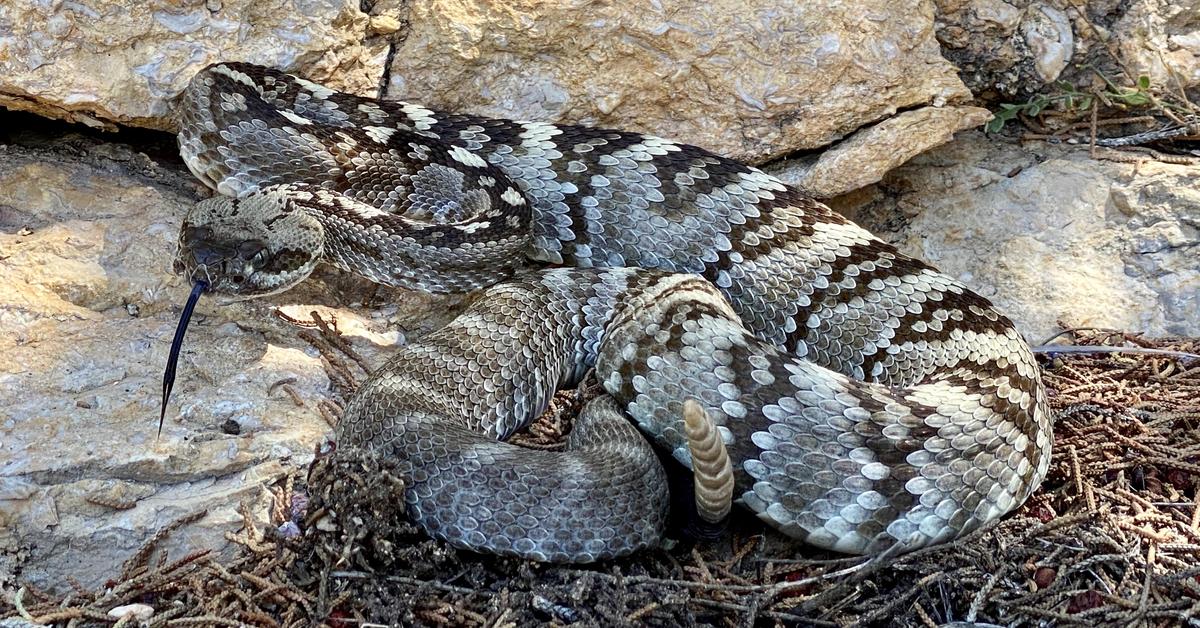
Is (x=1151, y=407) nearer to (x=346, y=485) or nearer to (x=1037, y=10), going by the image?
(x=1037, y=10)

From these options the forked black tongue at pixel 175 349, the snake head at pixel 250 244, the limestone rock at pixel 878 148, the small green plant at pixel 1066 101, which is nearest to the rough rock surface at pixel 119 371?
the forked black tongue at pixel 175 349

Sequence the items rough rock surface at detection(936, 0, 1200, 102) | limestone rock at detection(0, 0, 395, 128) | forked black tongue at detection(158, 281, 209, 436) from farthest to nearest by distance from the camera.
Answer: rough rock surface at detection(936, 0, 1200, 102) < limestone rock at detection(0, 0, 395, 128) < forked black tongue at detection(158, 281, 209, 436)

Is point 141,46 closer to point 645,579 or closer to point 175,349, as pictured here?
point 175,349

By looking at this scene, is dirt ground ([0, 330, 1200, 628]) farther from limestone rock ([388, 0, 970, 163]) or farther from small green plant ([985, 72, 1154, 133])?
small green plant ([985, 72, 1154, 133])

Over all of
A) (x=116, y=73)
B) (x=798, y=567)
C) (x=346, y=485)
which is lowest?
(x=798, y=567)

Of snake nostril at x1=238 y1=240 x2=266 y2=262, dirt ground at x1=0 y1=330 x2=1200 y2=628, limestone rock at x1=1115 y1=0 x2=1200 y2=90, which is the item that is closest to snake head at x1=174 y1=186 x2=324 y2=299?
snake nostril at x1=238 y1=240 x2=266 y2=262

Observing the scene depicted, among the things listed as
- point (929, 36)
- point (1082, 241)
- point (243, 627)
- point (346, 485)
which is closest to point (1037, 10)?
point (929, 36)
